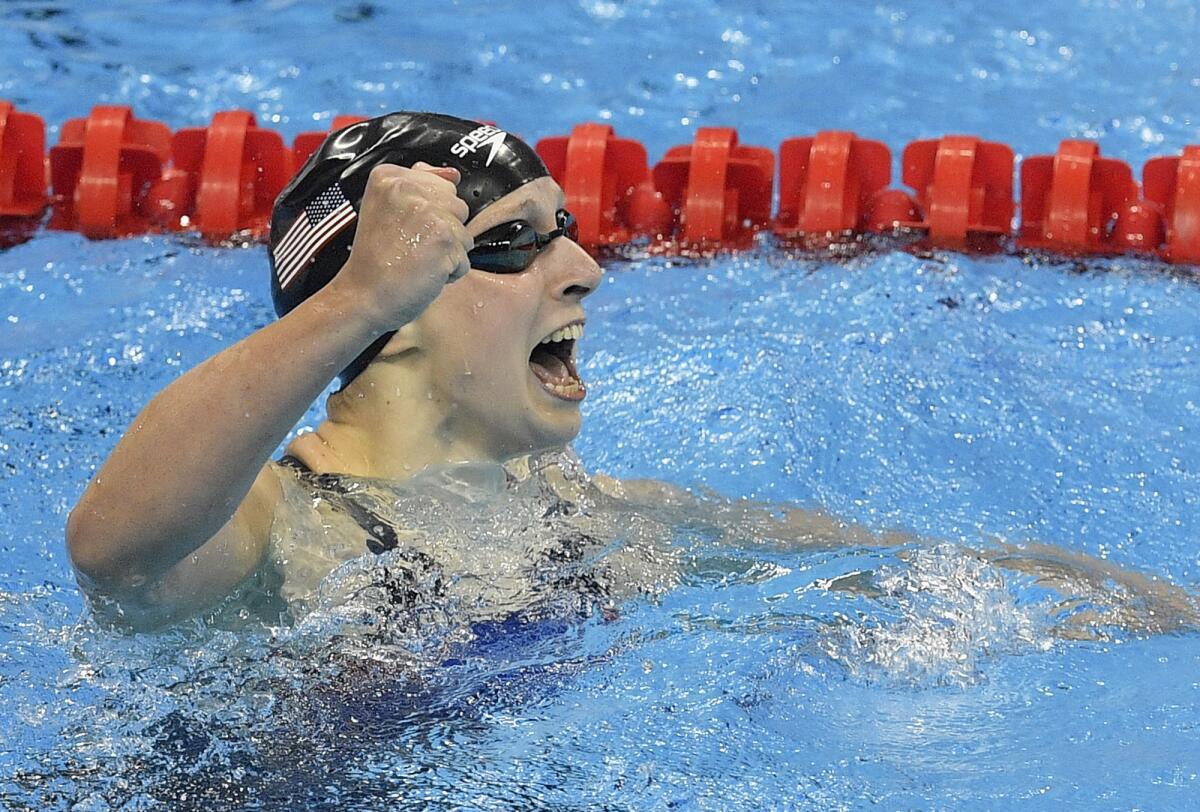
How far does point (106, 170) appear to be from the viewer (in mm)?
4383

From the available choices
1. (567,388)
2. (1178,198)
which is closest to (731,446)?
(567,388)

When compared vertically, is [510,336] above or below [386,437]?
above

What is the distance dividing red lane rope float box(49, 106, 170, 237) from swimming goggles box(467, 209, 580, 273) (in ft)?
8.53

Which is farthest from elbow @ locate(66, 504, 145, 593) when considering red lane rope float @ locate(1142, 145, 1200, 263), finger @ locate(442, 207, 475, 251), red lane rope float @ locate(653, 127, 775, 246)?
red lane rope float @ locate(1142, 145, 1200, 263)

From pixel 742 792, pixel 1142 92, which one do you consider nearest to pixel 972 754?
pixel 742 792

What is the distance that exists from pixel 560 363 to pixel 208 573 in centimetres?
70

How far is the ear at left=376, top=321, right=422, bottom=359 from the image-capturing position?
2.06 m

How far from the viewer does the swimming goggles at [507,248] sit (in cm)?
206

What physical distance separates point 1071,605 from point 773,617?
51 cm

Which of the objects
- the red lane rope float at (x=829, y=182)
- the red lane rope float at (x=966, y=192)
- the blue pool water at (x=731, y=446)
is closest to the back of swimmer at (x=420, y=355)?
the blue pool water at (x=731, y=446)

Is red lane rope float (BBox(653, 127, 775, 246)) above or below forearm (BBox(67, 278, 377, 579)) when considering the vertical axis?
above

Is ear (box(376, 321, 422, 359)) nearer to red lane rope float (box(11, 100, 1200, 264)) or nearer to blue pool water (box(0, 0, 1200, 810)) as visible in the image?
blue pool water (box(0, 0, 1200, 810))

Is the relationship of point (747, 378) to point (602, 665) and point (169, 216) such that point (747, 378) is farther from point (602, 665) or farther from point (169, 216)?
point (169, 216)

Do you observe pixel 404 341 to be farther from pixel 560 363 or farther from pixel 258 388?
pixel 258 388
